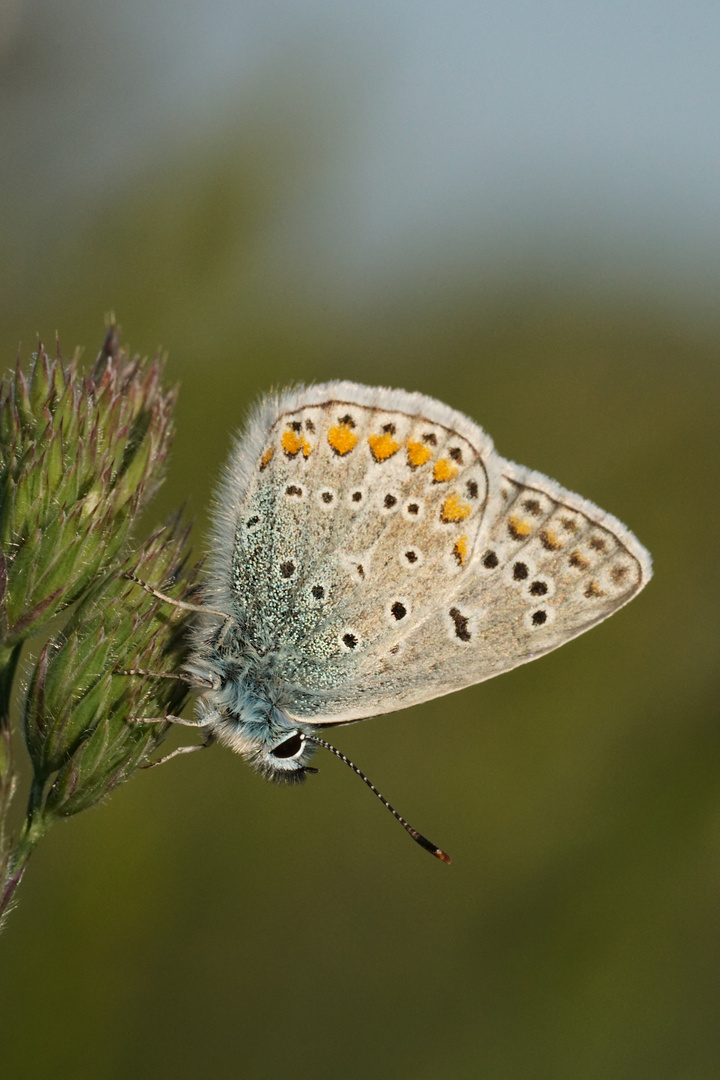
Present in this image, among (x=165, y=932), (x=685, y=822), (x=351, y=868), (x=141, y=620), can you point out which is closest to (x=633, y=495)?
(x=685, y=822)

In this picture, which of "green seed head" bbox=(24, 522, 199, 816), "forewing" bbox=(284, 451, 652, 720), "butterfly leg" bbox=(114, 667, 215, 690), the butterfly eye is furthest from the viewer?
"forewing" bbox=(284, 451, 652, 720)

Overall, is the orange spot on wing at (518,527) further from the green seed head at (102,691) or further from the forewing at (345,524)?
the green seed head at (102,691)

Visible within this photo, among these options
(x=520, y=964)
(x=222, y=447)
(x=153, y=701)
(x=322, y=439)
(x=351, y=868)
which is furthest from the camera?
(x=222, y=447)

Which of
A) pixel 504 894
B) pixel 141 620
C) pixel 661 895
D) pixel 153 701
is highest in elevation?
pixel 141 620

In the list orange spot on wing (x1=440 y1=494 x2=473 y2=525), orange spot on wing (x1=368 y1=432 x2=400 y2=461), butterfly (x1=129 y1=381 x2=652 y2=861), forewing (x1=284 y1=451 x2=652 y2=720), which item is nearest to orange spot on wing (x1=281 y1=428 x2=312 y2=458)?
butterfly (x1=129 y1=381 x2=652 y2=861)

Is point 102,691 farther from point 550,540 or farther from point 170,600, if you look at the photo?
point 550,540

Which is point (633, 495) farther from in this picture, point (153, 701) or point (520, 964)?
point (153, 701)

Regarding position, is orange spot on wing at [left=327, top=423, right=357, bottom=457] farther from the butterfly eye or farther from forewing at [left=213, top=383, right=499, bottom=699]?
the butterfly eye
